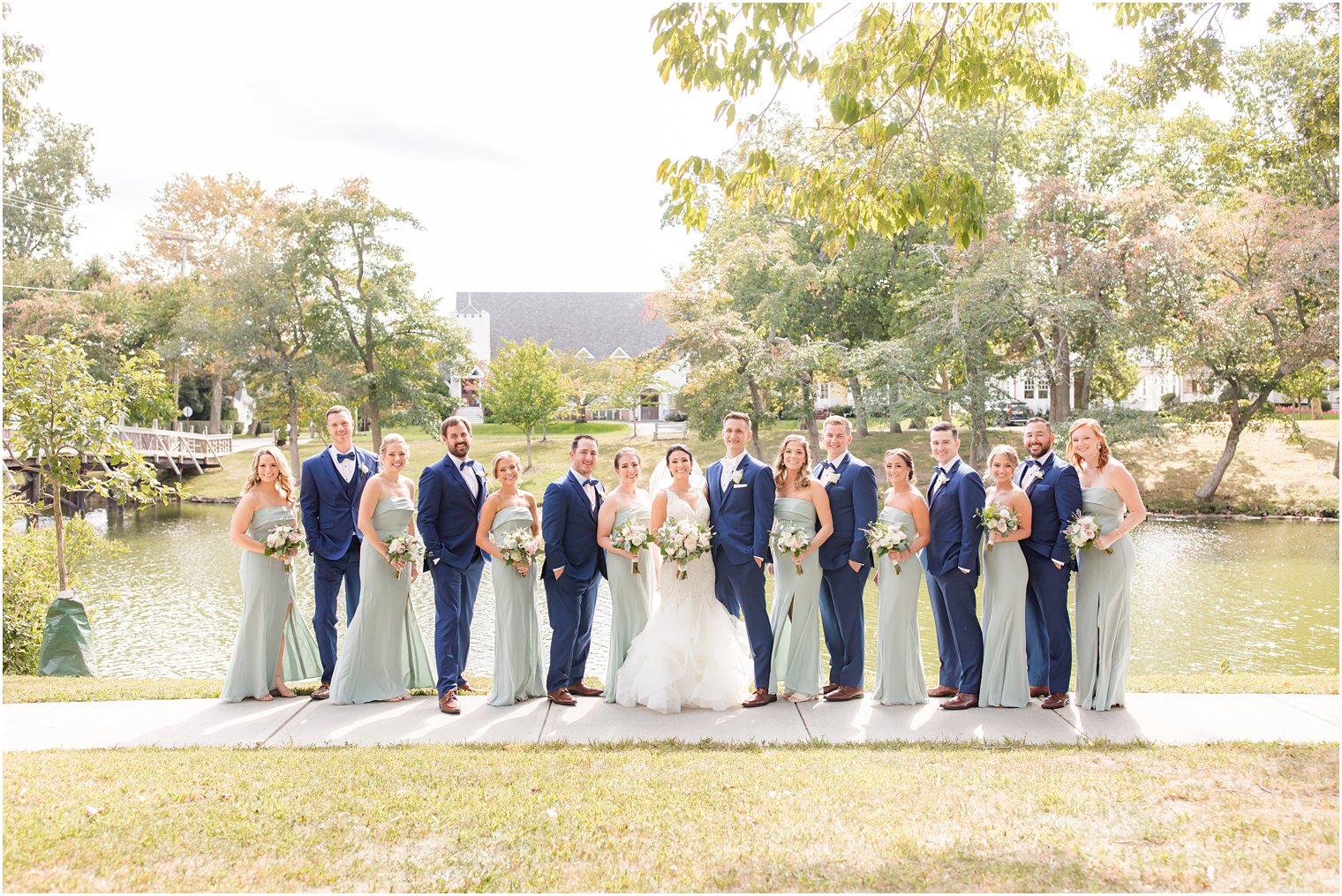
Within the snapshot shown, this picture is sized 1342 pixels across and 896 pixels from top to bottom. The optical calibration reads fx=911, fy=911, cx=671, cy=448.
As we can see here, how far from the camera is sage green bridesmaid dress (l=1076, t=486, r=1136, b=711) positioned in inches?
270

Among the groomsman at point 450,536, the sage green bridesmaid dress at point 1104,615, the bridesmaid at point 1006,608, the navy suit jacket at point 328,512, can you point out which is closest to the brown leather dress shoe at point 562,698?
the groomsman at point 450,536

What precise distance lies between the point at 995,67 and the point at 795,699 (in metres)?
5.39

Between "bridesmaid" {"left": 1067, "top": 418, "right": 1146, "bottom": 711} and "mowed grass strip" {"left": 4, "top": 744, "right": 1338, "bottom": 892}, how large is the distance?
1067 millimetres

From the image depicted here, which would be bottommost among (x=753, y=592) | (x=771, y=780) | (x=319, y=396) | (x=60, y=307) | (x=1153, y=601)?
(x=1153, y=601)

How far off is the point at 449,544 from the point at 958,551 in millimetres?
4041

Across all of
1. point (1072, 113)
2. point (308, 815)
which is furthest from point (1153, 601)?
point (1072, 113)

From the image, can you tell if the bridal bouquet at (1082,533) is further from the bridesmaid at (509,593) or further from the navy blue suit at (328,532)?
the navy blue suit at (328,532)

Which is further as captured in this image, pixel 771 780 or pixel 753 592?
pixel 753 592

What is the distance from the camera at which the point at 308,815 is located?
15.1ft

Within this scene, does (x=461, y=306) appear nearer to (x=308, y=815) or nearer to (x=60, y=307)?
(x=60, y=307)

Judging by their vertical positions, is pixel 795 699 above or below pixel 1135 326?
below

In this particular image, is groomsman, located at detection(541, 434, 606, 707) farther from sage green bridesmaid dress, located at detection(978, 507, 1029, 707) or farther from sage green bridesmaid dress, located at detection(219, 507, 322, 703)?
sage green bridesmaid dress, located at detection(978, 507, 1029, 707)

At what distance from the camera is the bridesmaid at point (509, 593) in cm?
718

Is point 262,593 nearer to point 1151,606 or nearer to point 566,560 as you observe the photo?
point 566,560
